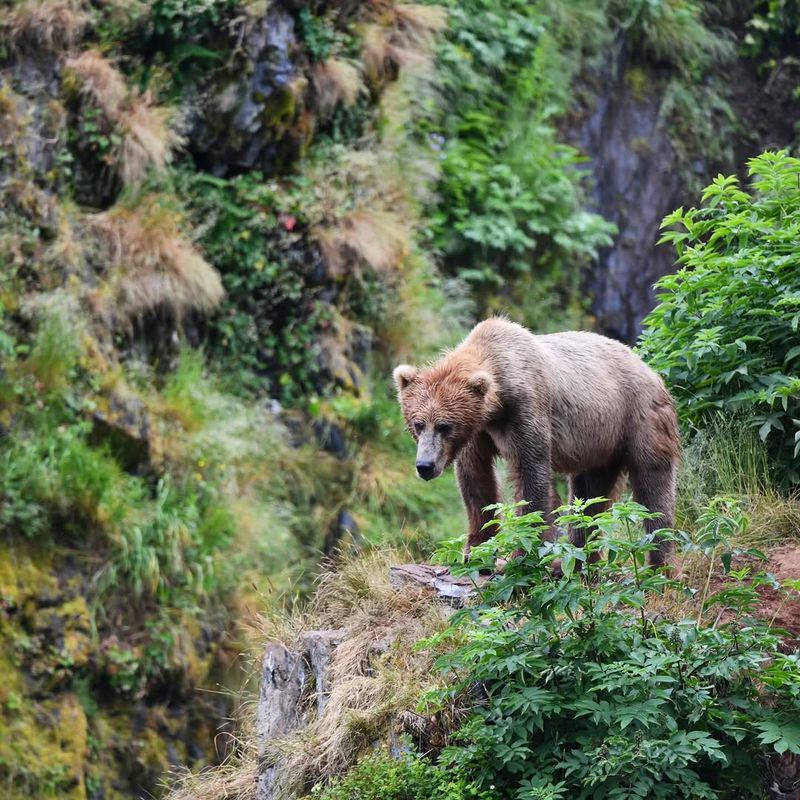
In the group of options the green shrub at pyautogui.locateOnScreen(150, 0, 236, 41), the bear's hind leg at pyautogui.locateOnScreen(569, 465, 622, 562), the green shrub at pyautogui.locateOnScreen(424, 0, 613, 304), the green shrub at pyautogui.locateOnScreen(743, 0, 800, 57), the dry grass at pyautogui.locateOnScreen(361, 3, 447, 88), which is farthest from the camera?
the green shrub at pyautogui.locateOnScreen(743, 0, 800, 57)

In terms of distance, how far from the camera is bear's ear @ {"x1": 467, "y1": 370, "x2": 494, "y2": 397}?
5.47 m

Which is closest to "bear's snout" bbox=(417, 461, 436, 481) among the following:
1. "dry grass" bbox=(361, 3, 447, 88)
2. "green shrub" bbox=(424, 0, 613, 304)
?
"dry grass" bbox=(361, 3, 447, 88)

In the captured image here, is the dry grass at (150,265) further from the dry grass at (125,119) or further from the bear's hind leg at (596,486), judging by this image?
the bear's hind leg at (596,486)

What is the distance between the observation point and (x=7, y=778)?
27.3 feet

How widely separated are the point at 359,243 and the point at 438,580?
256 inches

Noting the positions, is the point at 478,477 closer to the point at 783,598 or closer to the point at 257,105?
the point at 783,598

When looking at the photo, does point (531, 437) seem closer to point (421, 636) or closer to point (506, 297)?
point (421, 636)

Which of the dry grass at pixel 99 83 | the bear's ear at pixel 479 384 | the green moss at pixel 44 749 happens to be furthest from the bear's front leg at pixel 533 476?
the dry grass at pixel 99 83

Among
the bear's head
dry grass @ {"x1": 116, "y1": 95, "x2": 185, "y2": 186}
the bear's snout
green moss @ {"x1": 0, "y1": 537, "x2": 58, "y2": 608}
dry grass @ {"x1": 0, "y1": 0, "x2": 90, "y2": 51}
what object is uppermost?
dry grass @ {"x1": 0, "y1": 0, "x2": 90, "y2": 51}

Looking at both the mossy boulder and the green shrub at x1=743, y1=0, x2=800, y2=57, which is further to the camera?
the green shrub at x1=743, y1=0, x2=800, y2=57

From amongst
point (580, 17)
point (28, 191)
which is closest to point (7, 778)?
point (28, 191)

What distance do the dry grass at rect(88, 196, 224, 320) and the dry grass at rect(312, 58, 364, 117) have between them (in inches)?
80.7

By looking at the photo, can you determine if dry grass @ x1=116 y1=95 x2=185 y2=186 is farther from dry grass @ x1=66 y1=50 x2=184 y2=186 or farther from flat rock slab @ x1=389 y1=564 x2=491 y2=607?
flat rock slab @ x1=389 y1=564 x2=491 y2=607

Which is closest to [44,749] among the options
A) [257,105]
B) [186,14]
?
[257,105]
